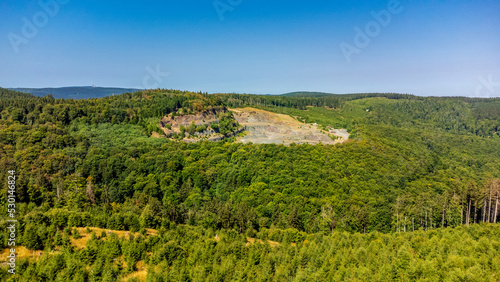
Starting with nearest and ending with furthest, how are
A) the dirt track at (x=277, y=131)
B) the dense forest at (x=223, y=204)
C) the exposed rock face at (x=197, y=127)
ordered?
the dense forest at (x=223, y=204) → the exposed rock face at (x=197, y=127) → the dirt track at (x=277, y=131)

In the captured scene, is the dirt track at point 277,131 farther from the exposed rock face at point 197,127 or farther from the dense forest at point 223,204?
the dense forest at point 223,204

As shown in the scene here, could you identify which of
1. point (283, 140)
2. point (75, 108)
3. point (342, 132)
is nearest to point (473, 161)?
point (342, 132)

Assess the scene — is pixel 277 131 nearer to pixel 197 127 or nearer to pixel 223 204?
pixel 197 127

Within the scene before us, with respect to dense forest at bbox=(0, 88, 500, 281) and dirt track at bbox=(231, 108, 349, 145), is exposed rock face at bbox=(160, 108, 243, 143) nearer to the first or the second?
dense forest at bbox=(0, 88, 500, 281)

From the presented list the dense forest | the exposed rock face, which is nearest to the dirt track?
the exposed rock face

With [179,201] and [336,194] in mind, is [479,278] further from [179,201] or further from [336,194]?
[179,201]

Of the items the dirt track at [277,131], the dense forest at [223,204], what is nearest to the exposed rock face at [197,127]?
the dense forest at [223,204]

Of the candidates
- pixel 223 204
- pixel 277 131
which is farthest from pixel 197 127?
pixel 223 204
